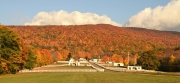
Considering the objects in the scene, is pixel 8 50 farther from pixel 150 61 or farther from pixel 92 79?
pixel 150 61

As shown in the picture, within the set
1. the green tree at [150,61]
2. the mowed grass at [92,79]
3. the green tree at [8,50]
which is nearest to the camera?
the mowed grass at [92,79]

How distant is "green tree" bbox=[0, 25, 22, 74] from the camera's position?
7000 cm

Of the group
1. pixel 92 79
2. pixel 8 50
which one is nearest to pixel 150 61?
pixel 8 50

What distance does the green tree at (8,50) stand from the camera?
70000 mm

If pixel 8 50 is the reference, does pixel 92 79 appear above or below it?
below

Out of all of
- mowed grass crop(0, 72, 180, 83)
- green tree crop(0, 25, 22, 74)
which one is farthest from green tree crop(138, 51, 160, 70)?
mowed grass crop(0, 72, 180, 83)

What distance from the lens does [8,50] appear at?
7144 cm

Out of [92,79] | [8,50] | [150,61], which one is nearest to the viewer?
[92,79]

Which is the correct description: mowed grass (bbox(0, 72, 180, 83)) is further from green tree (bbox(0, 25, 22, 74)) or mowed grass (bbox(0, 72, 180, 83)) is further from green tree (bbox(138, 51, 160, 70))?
green tree (bbox(138, 51, 160, 70))

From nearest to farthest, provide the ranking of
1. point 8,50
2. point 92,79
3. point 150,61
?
point 92,79 → point 8,50 → point 150,61

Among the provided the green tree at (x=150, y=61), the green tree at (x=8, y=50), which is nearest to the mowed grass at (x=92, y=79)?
the green tree at (x=8, y=50)

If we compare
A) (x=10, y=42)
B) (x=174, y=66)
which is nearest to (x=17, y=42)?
(x=10, y=42)

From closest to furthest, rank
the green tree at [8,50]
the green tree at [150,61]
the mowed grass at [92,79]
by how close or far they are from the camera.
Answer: the mowed grass at [92,79] → the green tree at [8,50] → the green tree at [150,61]

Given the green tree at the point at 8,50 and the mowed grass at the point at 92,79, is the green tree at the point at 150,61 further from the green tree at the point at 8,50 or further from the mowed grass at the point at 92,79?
the mowed grass at the point at 92,79
